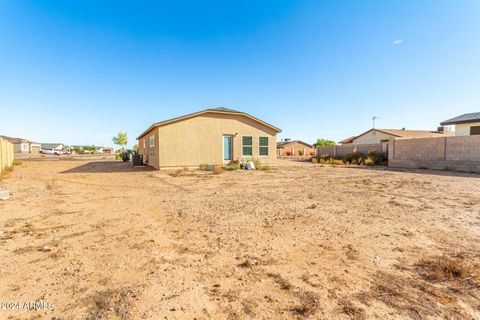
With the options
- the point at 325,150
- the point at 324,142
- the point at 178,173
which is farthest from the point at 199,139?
the point at 324,142

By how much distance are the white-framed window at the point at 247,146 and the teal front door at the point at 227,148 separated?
1026mm

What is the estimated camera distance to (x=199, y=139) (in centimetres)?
1516

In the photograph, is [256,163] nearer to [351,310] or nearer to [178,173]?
[178,173]

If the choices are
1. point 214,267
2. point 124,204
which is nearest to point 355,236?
point 214,267

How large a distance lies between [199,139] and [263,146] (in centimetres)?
522

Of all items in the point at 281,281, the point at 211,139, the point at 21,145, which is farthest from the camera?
the point at 21,145

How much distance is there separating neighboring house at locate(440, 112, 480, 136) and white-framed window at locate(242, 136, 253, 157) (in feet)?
58.0

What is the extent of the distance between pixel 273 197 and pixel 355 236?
322cm

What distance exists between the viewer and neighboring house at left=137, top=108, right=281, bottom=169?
14.4m

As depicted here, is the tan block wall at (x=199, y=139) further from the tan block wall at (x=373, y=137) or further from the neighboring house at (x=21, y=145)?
the neighboring house at (x=21, y=145)

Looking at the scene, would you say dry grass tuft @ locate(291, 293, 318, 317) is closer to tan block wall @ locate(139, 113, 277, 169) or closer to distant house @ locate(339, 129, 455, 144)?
tan block wall @ locate(139, 113, 277, 169)

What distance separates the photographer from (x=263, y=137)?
17.5 m

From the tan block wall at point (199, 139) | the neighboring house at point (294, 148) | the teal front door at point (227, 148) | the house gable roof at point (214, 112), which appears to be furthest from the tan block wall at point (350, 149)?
the neighboring house at point (294, 148)

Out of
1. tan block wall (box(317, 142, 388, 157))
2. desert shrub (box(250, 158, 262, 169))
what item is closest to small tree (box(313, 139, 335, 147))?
tan block wall (box(317, 142, 388, 157))
